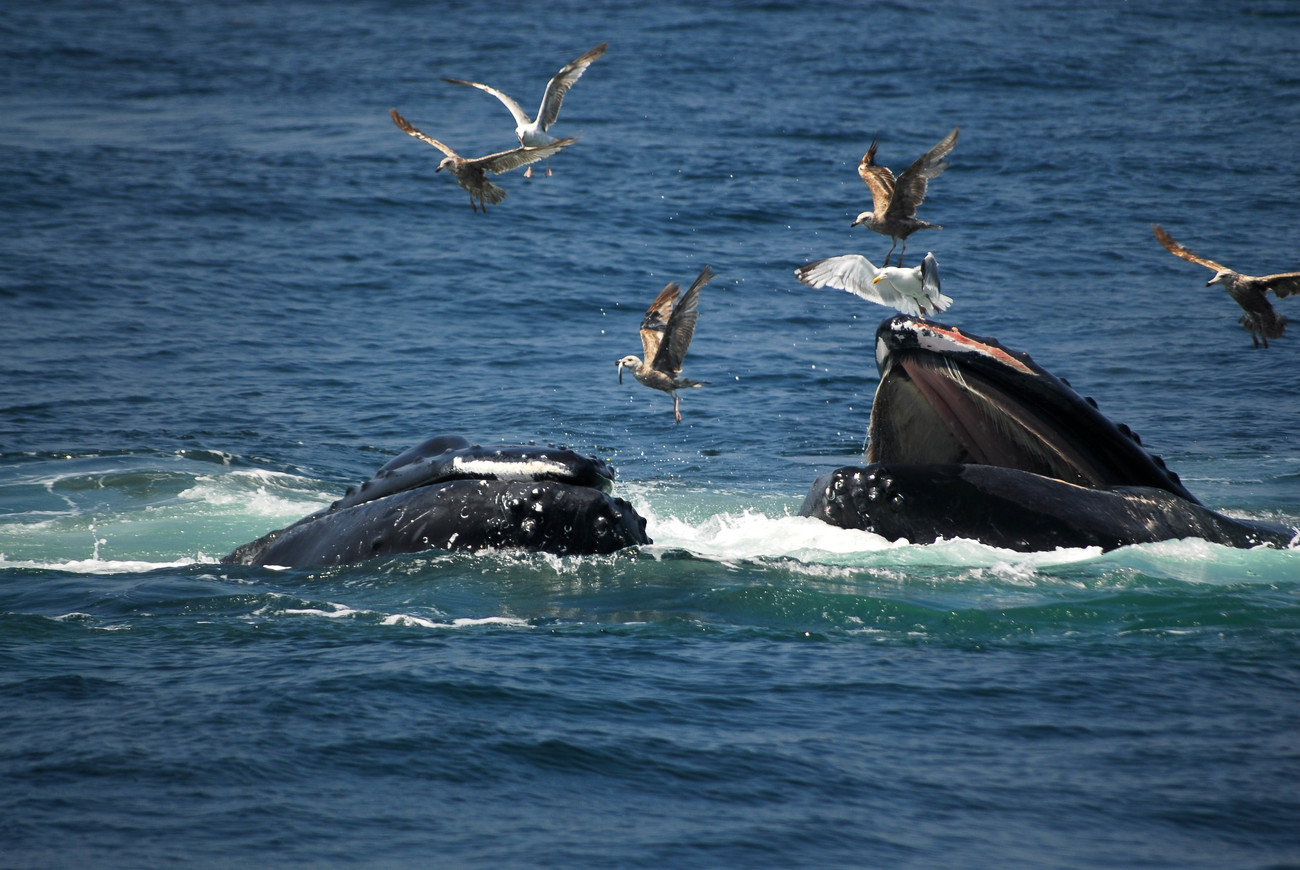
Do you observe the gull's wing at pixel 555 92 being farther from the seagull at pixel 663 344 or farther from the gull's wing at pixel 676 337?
the gull's wing at pixel 676 337

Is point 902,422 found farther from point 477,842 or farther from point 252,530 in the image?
point 252,530

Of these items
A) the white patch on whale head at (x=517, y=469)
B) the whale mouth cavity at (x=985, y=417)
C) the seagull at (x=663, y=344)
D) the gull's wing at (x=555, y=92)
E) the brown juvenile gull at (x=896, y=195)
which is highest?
the gull's wing at (x=555, y=92)

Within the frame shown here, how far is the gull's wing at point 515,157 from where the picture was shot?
1425 centimetres

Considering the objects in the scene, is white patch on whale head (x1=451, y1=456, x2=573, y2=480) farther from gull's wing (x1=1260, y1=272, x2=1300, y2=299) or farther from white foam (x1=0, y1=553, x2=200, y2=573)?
gull's wing (x1=1260, y1=272, x2=1300, y2=299)

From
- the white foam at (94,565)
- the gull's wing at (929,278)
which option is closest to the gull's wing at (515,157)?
the gull's wing at (929,278)

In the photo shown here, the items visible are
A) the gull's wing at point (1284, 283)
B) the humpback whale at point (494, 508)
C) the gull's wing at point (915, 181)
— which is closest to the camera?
the humpback whale at point (494, 508)

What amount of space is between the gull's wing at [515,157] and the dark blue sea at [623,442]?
283cm

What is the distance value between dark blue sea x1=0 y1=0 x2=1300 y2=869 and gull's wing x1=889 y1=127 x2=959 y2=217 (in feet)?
8.37

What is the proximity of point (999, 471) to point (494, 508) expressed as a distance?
2643 millimetres

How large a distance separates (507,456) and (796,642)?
5.39 ft

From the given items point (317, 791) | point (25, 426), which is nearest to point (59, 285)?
point (25, 426)

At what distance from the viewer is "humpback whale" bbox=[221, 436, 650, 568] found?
717 cm

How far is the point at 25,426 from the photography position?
1527 cm

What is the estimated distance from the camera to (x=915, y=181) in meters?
13.1
